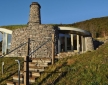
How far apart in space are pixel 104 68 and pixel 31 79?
3343mm

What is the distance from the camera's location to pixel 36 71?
410 inches

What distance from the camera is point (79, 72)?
8.92 meters

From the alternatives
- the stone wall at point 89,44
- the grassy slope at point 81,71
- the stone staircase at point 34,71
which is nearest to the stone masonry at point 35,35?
the stone wall at point 89,44

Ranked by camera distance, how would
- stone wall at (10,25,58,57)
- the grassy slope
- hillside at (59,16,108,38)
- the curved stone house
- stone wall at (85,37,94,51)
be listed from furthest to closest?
hillside at (59,16,108,38), stone wall at (85,37,94,51), the curved stone house, stone wall at (10,25,58,57), the grassy slope

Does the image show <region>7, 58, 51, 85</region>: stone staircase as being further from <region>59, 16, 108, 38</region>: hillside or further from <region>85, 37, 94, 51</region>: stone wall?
<region>59, 16, 108, 38</region>: hillside

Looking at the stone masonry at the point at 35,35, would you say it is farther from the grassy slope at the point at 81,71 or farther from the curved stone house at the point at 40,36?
the grassy slope at the point at 81,71

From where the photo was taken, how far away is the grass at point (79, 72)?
802 cm

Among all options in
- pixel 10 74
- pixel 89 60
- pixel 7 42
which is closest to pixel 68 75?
pixel 89 60

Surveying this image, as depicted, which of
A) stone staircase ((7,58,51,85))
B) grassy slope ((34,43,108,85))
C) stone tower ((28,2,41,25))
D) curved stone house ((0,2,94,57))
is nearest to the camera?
grassy slope ((34,43,108,85))

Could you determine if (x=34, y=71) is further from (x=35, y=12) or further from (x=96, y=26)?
(x=96, y=26)

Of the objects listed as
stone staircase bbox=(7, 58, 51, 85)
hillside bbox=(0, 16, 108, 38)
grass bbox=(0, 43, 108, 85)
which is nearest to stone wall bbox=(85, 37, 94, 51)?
stone staircase bbox=(7, 58, 51, 85)

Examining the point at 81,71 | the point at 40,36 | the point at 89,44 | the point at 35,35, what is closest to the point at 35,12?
the point at 35,35

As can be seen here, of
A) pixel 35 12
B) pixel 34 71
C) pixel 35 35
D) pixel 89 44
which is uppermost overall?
pixel 35 12

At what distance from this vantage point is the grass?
802cm
